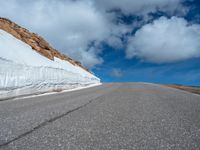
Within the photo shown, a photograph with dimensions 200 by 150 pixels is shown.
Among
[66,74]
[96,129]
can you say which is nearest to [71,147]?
[96,129]

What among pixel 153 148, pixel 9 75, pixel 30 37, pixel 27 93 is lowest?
pixel 153 148

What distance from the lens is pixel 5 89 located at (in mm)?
12766

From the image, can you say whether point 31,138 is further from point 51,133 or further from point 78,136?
point 78,136

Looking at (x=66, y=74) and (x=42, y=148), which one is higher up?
(x=66, y=74)

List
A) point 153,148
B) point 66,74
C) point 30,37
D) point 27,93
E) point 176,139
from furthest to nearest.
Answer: point 30,37 < point 66,74 < point 27,93 < point 176,139 < point 153,148

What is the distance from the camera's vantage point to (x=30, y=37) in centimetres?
3303

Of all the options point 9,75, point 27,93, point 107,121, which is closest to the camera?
point 107,121

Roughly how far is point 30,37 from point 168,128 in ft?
105

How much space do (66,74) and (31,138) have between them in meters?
23.7

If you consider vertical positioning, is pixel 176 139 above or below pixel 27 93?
below

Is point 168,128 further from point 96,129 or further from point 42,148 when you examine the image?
point 42,148

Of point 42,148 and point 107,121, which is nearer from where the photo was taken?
point 42,148

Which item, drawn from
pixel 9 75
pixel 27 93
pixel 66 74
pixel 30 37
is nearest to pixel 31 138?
pixel 9 75

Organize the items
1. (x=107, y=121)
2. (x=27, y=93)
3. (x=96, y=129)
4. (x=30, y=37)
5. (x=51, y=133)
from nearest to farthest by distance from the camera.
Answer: (x=51, y=133) < (x=96, y=129) < (x=107, y=121) < (x=27, y=93) < (x=30, y=37)
